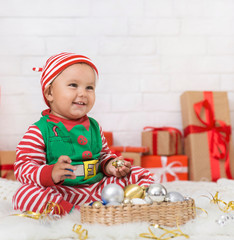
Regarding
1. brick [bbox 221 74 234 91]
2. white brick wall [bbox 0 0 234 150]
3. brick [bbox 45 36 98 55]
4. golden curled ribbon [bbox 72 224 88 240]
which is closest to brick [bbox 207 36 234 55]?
white brick wall [bbox 0 0 234 150]

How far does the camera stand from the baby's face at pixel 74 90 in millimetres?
1161

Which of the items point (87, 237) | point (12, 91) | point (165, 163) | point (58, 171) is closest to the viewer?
point (87, 237)

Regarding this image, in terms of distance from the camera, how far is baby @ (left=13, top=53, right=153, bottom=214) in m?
1.10

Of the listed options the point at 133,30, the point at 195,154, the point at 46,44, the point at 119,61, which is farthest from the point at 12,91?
the point at 195,154

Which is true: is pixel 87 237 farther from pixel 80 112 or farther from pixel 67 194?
pixel 80 112

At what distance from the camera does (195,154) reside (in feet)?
6.09

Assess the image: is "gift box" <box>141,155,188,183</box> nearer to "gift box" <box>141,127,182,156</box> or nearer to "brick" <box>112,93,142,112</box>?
"gift box" <box>141,127,182,156</box>

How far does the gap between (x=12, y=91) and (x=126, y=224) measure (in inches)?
56.3

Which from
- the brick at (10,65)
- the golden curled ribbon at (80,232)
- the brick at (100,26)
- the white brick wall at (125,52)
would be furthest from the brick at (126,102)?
the golden curled ribbon at (80,232)

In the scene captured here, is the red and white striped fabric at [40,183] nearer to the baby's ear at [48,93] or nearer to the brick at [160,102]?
the baby's ear at [48,93]

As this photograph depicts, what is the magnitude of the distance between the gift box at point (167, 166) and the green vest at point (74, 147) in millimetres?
671

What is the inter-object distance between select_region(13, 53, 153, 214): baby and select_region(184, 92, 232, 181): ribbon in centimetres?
80

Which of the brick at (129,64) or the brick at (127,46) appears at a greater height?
the brick at (127,46)

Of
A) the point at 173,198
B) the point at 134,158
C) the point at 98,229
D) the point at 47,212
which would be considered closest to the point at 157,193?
the point at 173,198
